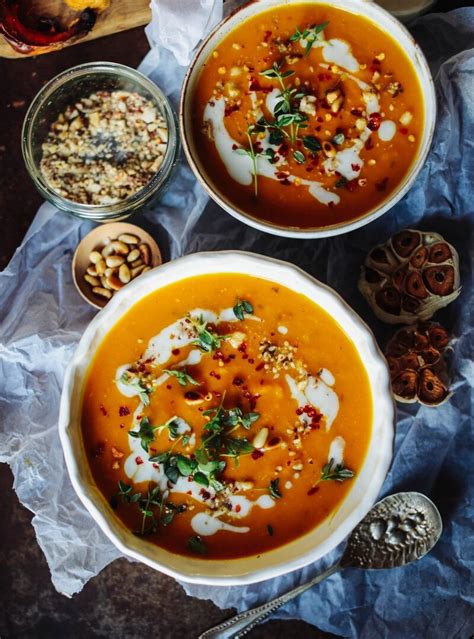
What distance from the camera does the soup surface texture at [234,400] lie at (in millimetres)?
1839

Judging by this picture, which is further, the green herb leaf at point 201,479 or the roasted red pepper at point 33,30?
the roasted red pepper at point 33,30

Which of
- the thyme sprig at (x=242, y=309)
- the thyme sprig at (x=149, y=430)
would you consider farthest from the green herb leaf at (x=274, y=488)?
the thyme sprig at (x=242, y=309)

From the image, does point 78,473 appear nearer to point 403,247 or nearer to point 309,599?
point 309,599

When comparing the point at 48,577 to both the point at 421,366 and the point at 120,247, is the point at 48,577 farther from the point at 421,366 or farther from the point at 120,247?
the point at 421,366

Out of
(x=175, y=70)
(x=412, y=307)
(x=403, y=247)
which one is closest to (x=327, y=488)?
(x=412, y=307)

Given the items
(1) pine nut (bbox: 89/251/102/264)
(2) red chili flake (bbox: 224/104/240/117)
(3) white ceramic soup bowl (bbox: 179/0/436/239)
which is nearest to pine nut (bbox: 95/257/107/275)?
(1) pine nut (bbox: 89/251/102/264)

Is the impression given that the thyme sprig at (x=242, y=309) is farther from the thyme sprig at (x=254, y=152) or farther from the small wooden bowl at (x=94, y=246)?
the small wooden bowl at (x=94, y=246)

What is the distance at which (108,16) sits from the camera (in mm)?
2225

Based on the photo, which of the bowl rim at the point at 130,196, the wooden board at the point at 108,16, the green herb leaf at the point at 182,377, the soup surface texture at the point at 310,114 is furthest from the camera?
the wooden board at the point at 108,16

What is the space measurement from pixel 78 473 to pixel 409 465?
2.77 feet

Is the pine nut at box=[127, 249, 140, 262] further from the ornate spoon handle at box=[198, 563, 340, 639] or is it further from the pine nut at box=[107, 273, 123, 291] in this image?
the ornate spoon handle at box=[198, 563, 340, 639]

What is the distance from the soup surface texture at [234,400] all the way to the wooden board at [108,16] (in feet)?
2.66

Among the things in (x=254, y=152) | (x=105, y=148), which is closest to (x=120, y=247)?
(x=105, y=148)

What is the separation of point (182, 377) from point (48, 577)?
0.84 meters
